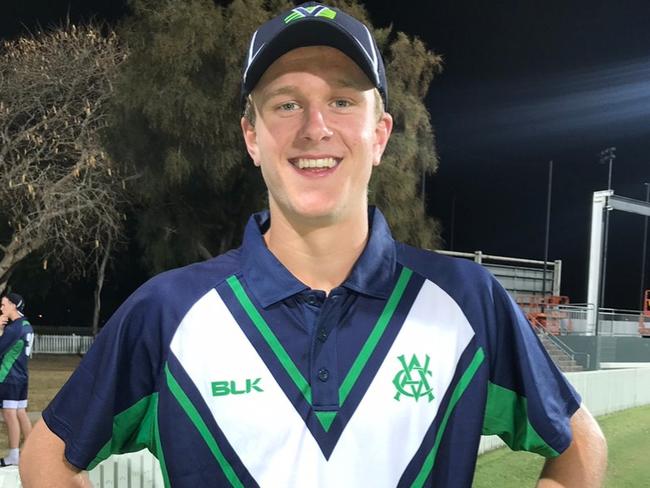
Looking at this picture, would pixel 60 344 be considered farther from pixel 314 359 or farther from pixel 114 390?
pixel 314 359

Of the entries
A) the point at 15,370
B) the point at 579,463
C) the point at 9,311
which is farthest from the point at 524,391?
the point at 9,311

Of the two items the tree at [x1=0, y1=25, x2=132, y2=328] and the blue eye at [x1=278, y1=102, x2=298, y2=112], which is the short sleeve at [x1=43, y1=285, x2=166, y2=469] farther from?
the tree at [x1=0, y1=25, x2=132, y2=328]

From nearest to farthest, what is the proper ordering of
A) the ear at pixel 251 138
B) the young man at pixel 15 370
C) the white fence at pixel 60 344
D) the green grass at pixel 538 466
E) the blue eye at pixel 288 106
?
the blue eye at pixel 288 106 → the ear at pixel 251 138 → the green grass at pixel 538 466 → the young man at pixel 15 370 → the white fence at pixel 60 344

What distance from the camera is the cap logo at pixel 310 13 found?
1.49 m

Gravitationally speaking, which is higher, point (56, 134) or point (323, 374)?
point (56, 134)

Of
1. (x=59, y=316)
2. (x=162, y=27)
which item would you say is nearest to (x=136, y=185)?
(x=162, y=27)

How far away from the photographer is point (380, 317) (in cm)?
150

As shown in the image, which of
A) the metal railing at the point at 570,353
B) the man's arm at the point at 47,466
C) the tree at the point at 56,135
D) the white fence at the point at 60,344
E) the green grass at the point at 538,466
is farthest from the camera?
the white fence at the point at 60,344

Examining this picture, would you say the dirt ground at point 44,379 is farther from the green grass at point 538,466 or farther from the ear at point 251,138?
the ear at point 251,138

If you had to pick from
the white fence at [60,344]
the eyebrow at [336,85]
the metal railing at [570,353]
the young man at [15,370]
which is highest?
the eyebrow at [336,85]

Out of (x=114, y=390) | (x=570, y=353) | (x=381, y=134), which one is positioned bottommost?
(x=570, y=353)

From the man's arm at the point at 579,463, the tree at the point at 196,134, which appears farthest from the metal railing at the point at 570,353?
the man's arm at the point at 579,463

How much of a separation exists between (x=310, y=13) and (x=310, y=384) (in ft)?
2.90

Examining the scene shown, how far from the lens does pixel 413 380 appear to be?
1.47 metres
